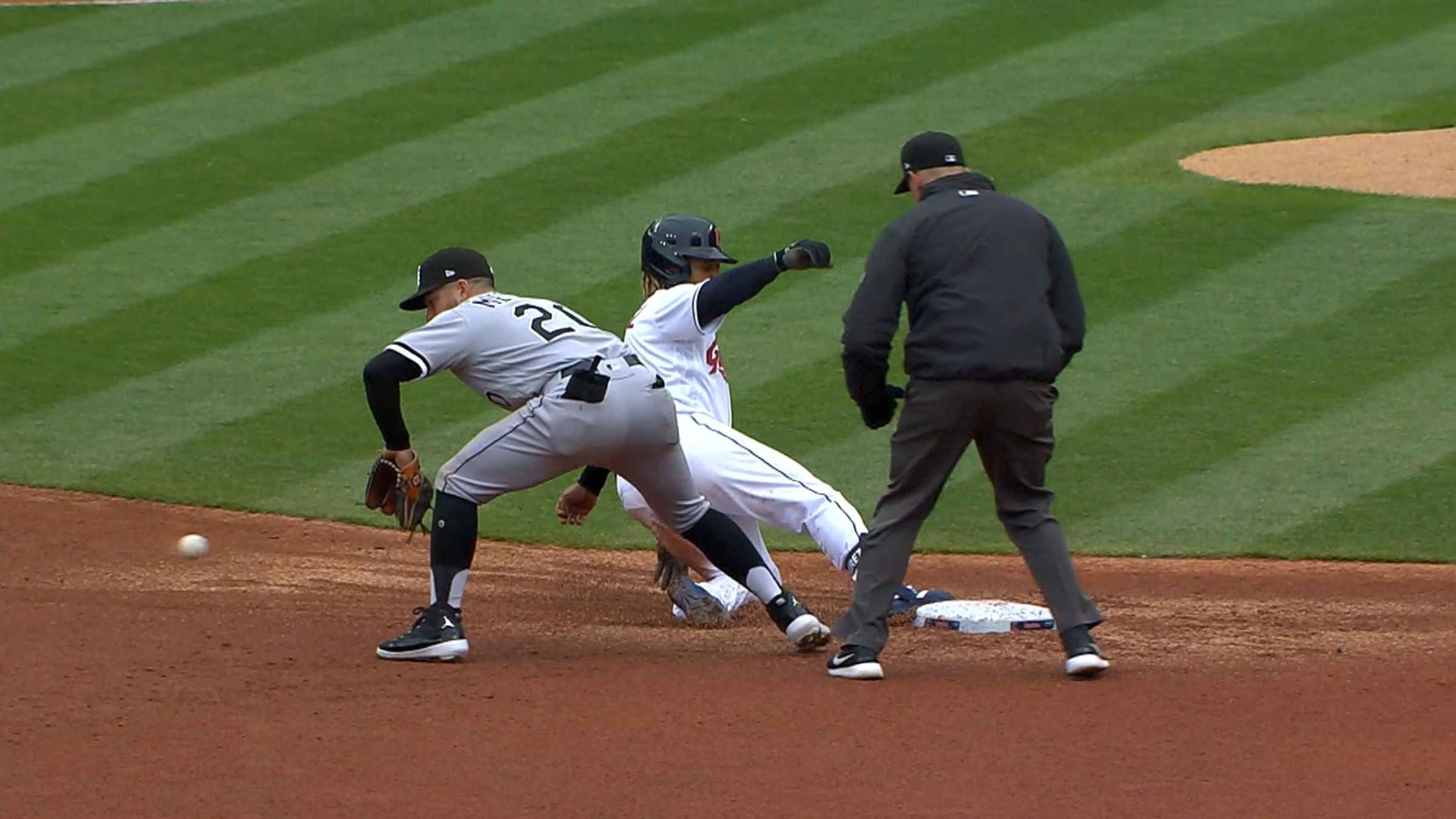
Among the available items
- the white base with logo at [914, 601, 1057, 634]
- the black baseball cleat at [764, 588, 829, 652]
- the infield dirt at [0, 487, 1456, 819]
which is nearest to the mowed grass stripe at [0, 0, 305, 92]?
the infield dirt at [0, 487, 1456, 819]

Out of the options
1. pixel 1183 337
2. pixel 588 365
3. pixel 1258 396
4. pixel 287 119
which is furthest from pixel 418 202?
pixel 588 365

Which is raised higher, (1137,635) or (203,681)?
(203,681)

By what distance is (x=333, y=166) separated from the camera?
528 inches

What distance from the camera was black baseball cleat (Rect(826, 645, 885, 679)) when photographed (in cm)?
584

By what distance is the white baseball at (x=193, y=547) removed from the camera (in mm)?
7773

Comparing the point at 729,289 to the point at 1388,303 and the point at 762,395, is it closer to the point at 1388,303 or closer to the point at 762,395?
the point at 762,395

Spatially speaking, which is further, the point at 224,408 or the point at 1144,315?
the point at 1144,315

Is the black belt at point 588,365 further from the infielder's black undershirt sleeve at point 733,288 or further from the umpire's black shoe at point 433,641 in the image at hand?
the umpire's black shoe at point 433,641

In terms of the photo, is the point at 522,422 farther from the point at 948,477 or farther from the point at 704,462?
the point at 948,477

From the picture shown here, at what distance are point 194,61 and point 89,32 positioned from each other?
152 centimetres

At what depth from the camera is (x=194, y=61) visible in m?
15.8

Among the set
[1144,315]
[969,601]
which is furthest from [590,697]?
[1144,315]

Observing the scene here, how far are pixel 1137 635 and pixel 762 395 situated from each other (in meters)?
3.58

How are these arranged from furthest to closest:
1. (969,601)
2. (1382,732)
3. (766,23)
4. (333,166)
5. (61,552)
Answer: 1. (766,23)
2. (333,166)
3. (61,552)
4. (969,601)
5. (1382,732)
